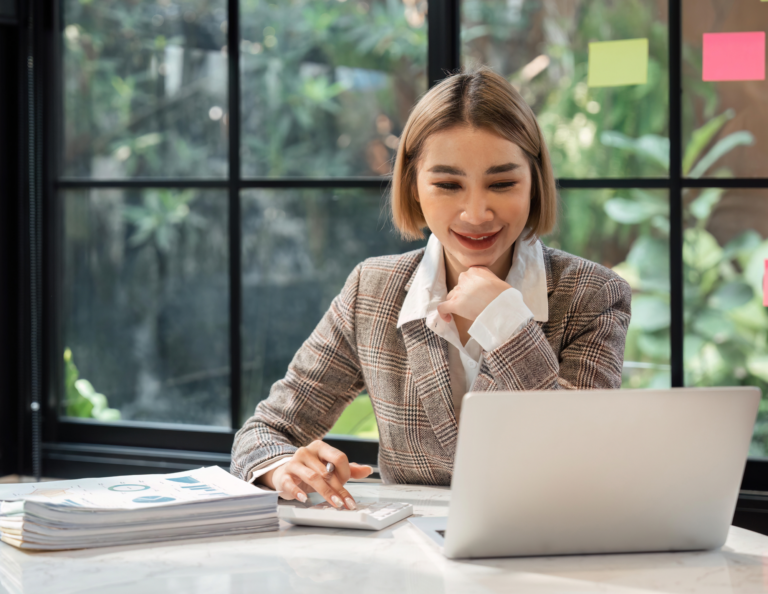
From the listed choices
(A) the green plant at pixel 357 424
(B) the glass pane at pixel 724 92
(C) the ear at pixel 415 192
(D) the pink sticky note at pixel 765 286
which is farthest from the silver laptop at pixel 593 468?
(A) the green plant at pixel 357 424

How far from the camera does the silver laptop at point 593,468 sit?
834 millimetres

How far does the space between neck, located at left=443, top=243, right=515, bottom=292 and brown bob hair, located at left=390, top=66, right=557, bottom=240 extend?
59 mm

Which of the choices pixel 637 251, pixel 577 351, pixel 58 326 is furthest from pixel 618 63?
pixel 58 326

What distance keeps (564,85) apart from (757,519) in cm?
120

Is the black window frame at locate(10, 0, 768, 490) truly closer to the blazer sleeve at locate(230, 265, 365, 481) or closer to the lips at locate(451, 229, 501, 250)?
the blazer sleeve at locate(230, 265, 365, 481)

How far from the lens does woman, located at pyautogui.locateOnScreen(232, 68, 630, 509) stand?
134cm

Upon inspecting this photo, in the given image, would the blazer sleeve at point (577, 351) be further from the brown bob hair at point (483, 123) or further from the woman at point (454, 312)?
the brown bob hair at point (483, 123)

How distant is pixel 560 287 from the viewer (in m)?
1.47

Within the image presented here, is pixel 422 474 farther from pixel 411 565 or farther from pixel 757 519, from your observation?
pixel 757 519

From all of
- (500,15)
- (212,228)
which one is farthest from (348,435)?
(500,15)

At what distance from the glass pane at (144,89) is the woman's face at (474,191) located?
1.20m

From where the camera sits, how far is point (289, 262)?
8.10ft

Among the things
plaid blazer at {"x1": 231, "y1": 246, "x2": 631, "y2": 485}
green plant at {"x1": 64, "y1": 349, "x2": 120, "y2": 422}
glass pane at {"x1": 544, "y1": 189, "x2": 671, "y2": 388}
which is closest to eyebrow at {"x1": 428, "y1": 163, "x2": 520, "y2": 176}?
plaid blazer at {"x1": 231, "y1": 246, "x2": 631, "y2": 485}

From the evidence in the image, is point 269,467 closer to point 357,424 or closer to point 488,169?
point 488,169
